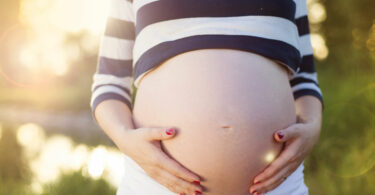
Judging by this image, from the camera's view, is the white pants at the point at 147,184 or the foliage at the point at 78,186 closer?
the white pants at the point at 147,184

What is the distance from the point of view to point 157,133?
2.97 feet

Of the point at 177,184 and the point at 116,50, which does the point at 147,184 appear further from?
the point at 116,50

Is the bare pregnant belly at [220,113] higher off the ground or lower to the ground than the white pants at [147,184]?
higher

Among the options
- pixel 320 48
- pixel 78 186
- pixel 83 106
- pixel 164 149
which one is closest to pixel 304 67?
pixel 164 149

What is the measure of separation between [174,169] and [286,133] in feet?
1.05

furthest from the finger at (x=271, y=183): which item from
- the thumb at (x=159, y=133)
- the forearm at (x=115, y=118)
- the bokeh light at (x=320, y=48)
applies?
the bokeh light at (x=320, y=48)

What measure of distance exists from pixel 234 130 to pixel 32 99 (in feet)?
37.2

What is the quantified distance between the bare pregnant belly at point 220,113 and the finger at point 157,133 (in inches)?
1.4

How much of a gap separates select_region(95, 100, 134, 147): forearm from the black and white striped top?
0.08ft

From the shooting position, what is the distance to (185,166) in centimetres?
93

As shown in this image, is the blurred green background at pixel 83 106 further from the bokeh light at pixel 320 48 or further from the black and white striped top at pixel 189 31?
the black and white striped top at pixel 189 31

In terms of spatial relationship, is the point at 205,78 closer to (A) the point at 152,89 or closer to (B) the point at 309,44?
(A) the point at 152,89

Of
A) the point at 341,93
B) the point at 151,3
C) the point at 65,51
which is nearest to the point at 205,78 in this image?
the point at 151,3

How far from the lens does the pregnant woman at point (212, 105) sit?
36.2 inches
